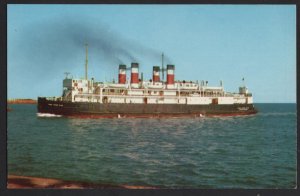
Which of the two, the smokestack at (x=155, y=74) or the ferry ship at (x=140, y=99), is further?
the smokestack at (x=155, y=74)

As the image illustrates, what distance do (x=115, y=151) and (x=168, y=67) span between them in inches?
927

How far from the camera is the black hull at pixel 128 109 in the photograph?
36562 mm

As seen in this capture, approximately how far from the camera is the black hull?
120 feet

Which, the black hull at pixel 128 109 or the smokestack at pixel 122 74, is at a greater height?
the smokestack at pixel 122 74

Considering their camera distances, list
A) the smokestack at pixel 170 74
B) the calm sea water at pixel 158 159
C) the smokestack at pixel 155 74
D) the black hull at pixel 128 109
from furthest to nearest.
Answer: the smokestack at pixel 155 74 → the smokestack at pixel 170 74 → the black hull at pixel 128 109 → the calm sea water at pixel 158 159

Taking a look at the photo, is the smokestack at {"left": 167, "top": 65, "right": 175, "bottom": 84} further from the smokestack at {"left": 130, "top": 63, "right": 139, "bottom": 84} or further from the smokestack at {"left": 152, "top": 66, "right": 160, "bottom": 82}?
the smokestack at {"left": 130, "top": 63, "right": 139, "bottom": 84}

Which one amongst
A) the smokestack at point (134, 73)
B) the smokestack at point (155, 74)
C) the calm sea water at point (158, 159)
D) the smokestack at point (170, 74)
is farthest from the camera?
the smokestack at point (155, 74)

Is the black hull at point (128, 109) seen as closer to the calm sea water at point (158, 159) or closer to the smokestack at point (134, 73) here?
the smokestack at point (134, 73)

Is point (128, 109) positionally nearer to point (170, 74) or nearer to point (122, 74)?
point (122, 74)

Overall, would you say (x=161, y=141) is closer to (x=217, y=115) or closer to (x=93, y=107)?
(x=93, y=107)

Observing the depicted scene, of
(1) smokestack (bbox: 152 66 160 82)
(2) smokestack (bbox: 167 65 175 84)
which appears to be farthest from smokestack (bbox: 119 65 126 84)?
(2) smokestack (bbox: 167 65 175 84)

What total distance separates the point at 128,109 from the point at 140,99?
225 cm

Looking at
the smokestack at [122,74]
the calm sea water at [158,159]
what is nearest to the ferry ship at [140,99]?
the smokestack at [122,74]

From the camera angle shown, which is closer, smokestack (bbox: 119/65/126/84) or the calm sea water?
the calm sea water
